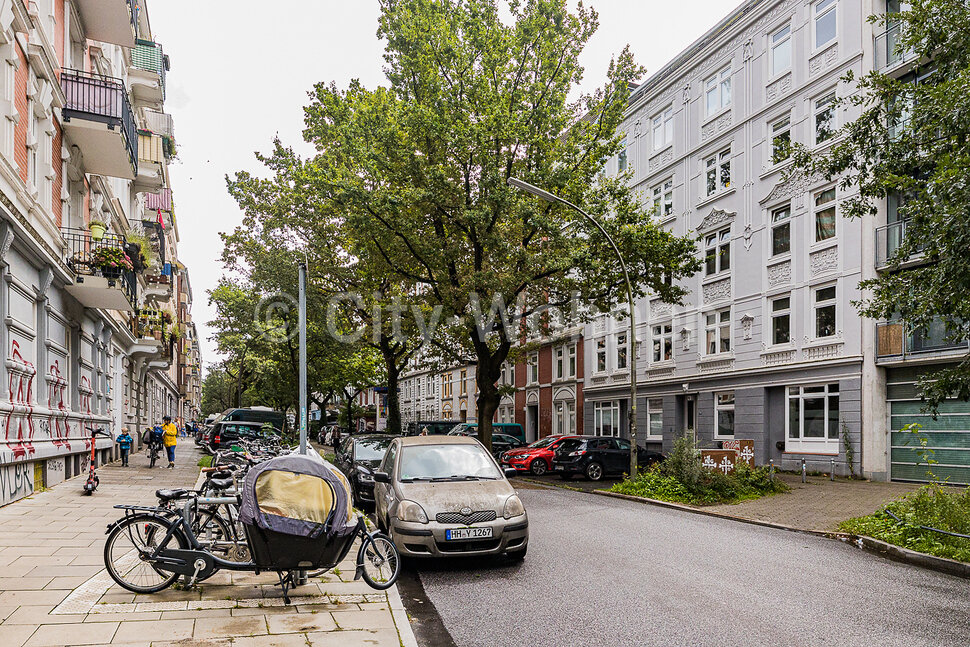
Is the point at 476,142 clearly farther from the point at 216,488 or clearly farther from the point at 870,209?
the point at 216,488

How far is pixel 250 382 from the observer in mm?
66812

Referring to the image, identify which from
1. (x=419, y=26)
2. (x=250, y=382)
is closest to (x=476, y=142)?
(x=419, y=26)

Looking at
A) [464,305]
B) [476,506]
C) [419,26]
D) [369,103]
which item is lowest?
[476,506]

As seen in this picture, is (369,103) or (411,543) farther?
(369,103)

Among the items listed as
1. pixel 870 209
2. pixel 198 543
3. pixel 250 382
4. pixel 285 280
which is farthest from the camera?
pixel 250 382

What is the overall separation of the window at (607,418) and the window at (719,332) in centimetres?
746

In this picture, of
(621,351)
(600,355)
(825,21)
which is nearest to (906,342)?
(825,21)

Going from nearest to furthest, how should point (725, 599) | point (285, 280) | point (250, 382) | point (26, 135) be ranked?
point (725, 599)
point (26, 135)
point (285, 280)
point (250, 382)

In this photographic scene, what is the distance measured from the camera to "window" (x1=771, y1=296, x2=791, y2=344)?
85.4 feet

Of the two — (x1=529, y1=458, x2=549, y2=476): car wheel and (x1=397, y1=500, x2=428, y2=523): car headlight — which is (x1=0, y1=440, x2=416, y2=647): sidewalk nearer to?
(x1=397, y1=500, x2=428, y2=523): car headlight

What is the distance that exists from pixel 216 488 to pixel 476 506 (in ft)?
9.32

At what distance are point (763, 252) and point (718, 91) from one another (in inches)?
291

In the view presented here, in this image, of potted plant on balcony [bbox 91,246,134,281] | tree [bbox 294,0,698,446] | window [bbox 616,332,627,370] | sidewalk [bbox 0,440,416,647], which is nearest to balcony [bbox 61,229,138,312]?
potted plant on balcony [bbox 91,246,134,281]

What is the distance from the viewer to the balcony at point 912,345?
800 inches
